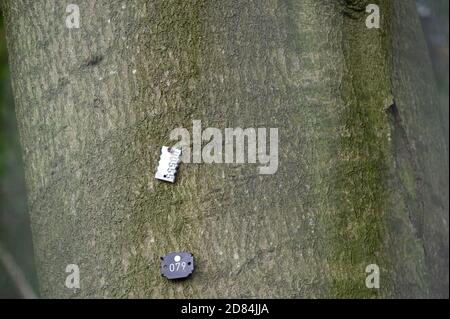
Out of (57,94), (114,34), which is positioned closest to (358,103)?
(114,34)

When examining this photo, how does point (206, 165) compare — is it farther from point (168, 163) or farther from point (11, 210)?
point (11, 210)

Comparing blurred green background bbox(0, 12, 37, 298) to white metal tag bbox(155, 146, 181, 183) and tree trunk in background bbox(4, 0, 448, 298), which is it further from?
white metal tag bbox(155, 146, 181, 183)

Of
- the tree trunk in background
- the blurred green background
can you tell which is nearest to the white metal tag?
the tree trunk in background

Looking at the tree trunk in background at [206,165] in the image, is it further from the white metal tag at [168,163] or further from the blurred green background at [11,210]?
the blurred green background at [11,210]

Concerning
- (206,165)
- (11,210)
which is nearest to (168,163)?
(206,165)

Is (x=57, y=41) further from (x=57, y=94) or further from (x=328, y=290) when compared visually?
(x=328, y=290)
